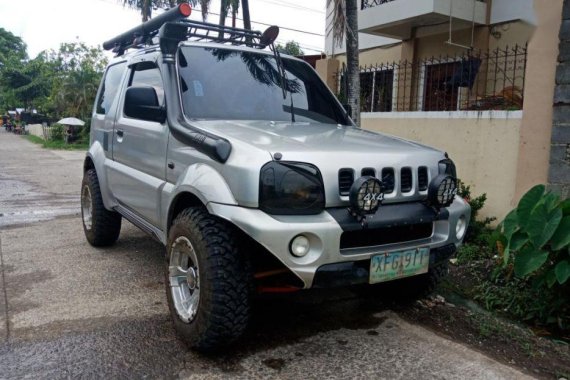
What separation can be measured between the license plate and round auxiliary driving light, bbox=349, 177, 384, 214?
0.31 m

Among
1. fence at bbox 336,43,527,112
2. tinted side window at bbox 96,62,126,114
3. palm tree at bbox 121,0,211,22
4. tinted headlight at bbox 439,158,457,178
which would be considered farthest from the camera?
palm tree at bbox 121,0,211,22

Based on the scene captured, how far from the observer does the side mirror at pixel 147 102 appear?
353 centimetres

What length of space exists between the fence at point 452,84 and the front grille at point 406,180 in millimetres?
3860

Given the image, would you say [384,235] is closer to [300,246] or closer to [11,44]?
[300,246]

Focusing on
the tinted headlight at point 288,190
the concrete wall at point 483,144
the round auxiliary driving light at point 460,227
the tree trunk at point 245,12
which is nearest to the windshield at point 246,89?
the tinted headlight at point 288,190

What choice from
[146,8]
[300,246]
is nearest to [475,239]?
[300,246]

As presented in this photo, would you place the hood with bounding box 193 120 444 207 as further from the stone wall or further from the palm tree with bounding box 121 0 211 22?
the palm tree with bounding box 121 0 211 22

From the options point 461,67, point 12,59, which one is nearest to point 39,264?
point 461,67

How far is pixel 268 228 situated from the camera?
253 centimetres

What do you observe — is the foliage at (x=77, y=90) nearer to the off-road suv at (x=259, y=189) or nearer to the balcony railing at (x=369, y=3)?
the balcony railing at (x=369, y=3)

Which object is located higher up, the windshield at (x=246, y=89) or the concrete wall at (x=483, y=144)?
the windshield at (x=246, y=89)

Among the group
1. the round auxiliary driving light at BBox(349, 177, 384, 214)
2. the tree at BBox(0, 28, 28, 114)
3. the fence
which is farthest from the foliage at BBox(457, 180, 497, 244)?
the tree at BBox(0, 28, 28, 114)

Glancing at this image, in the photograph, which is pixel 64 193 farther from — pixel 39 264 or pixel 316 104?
pixel 316 104

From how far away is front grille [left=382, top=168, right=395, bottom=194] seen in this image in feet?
9.60
